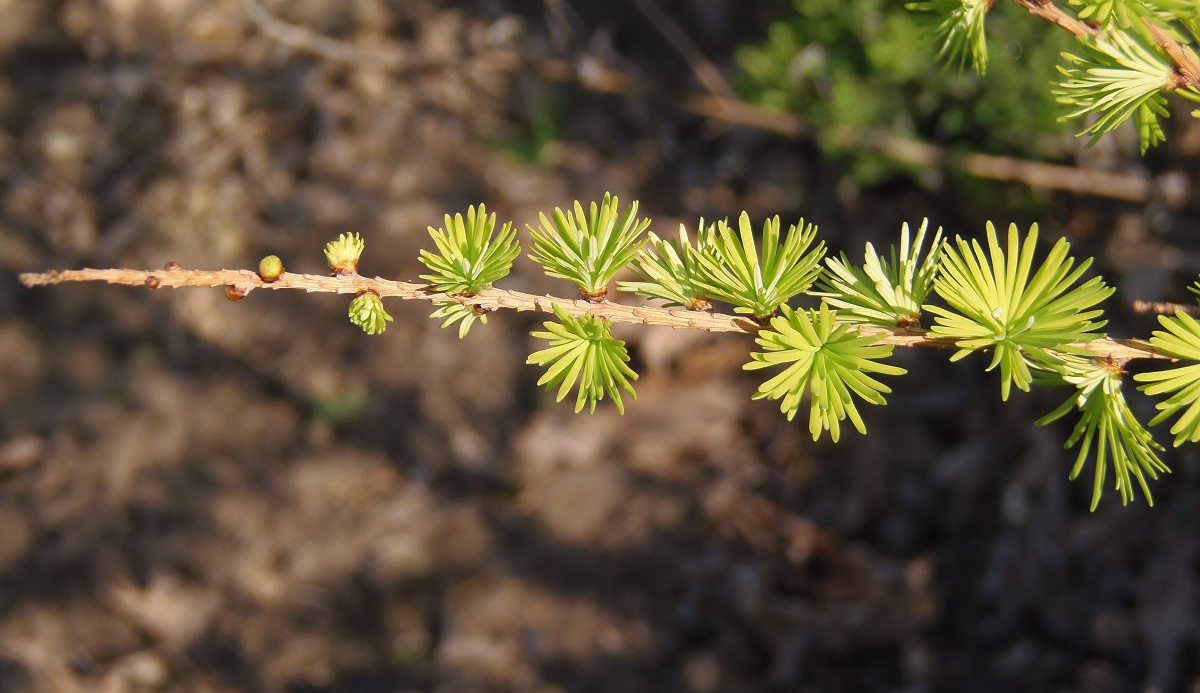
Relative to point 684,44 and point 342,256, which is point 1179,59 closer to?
point 342,256

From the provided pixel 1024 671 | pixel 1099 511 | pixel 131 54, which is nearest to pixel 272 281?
pixel 1024 671

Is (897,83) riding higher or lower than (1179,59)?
higher

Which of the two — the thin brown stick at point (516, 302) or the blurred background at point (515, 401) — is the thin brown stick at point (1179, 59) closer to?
the thin brown stick at point (516, 302)

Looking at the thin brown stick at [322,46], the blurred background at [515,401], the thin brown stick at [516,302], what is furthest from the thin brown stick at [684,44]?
the thin brown stick at [516,302]

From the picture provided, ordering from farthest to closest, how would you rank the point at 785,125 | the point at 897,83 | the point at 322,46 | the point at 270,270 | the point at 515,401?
the point at 322,46, the point at 515,401, the point at 785,125, the point at 897,83, the point at 270,270

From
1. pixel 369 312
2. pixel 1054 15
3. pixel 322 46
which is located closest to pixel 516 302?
pixel 369 312

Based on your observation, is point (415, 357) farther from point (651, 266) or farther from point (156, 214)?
point (651, 266)
